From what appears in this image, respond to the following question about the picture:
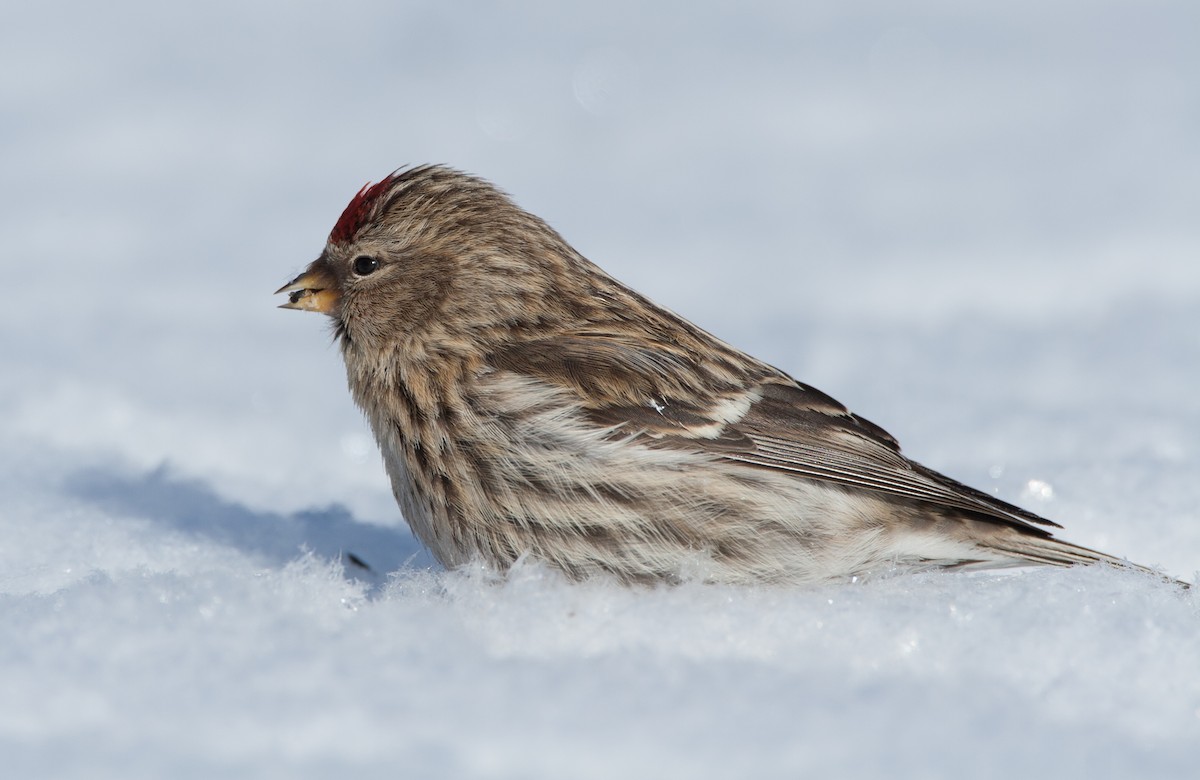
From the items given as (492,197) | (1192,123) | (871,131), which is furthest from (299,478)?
(1192,123)

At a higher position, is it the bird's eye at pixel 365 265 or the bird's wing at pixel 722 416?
the bird's eye at pixel 365 265

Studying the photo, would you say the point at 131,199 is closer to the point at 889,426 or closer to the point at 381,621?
the point at 889,426

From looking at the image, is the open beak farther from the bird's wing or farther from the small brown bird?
the bird's wing

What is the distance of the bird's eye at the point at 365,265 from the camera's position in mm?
3732

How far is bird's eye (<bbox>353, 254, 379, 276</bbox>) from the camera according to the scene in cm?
373

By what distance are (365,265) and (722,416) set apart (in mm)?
1034

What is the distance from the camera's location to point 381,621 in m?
2.82

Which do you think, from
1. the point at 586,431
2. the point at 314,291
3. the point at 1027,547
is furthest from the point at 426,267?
the point at 1027,547

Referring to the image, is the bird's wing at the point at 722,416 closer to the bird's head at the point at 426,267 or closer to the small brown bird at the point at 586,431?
the small brown bird at the point at 586,431

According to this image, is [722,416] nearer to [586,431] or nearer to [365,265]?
[586,431]

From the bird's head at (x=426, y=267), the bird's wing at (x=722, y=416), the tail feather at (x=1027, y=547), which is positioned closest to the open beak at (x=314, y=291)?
the bird's head at (x=426, y=267)

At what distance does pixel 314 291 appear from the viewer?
12.4ft

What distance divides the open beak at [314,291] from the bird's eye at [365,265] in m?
0.08

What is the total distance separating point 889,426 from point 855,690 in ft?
8.63
